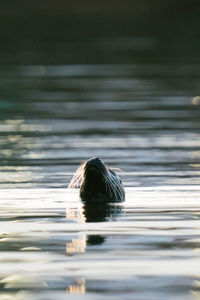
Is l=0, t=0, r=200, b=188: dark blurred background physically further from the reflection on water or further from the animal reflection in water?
the reflection on water

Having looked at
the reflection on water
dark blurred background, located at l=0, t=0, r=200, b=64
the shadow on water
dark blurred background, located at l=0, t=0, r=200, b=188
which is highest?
dark blurred background, located at l=0, t=0, r=200, b=64

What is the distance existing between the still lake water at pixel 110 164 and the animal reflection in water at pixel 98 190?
8 cm

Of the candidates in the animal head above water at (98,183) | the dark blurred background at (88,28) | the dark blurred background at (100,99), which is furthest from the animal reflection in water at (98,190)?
the dark blurred background at (88,28)

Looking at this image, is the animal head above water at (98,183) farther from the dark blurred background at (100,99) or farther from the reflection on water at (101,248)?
the dark blurred background at (100,99)

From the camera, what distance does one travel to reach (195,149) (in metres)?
18.4

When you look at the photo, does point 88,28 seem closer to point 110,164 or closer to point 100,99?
point 100,99

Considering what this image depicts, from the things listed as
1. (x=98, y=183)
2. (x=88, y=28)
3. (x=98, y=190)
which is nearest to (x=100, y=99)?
(x=98, y=190)

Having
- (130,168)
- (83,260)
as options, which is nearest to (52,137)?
(130,168)

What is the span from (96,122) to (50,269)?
42.7ft

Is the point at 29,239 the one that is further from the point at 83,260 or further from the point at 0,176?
the point at 0,176

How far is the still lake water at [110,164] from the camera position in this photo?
28.8 ft

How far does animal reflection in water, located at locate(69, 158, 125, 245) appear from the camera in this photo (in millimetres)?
12539

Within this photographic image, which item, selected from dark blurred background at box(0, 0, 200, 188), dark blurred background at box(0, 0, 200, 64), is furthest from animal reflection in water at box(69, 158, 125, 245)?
dark blurred background at box(0, 0, 200, 64)

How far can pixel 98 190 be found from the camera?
44.0ft
